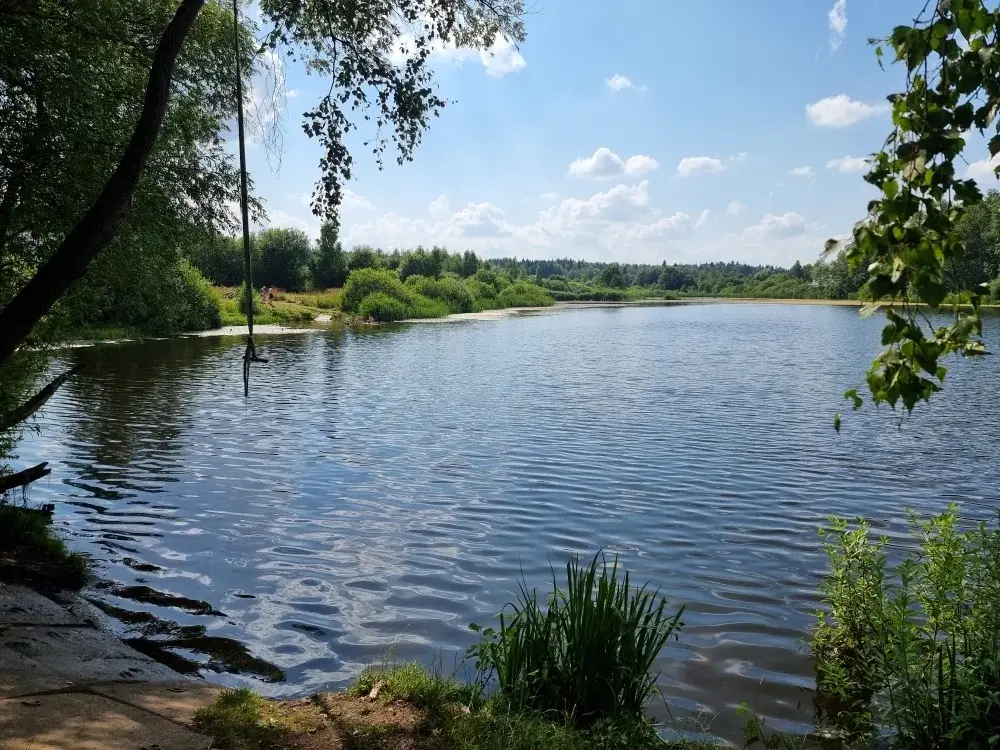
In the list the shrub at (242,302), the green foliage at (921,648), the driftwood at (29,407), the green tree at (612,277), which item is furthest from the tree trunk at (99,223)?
the green tree at (612,277)

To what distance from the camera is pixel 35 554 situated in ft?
29.2

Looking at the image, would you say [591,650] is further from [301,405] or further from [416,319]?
[416,319]

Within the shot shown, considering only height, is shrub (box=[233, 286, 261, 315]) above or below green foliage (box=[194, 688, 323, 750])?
above

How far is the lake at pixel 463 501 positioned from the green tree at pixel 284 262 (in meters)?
65.4

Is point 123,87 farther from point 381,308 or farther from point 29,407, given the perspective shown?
point 381,308

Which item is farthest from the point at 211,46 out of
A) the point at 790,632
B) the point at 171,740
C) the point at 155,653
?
the point at 790,632

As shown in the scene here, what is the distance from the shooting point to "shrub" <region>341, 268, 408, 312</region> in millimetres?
74875

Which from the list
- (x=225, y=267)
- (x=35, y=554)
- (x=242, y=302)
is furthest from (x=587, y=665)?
(x=225, y=267)

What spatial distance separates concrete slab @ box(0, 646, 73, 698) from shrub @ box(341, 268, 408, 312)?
69513 millimetres

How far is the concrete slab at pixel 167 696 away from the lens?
5066 millimetres

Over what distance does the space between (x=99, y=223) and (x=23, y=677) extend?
139 inches

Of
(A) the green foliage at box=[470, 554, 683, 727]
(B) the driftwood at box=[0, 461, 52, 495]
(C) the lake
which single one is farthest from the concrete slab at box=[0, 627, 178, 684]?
(B) the driftwood at box=[0, 461, 52, 495]

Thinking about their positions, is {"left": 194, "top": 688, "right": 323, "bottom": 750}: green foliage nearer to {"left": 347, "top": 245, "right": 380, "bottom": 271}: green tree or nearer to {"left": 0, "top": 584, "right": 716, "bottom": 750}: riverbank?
{"left": 0, "top": 584, "right": 716, "bottom": 750}: riverbank

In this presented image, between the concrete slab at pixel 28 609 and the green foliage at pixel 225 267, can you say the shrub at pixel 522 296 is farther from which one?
the concrete slab at pixel 28 609
